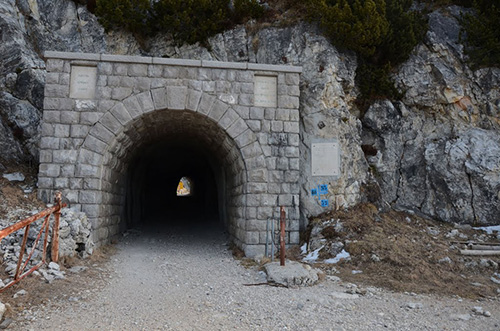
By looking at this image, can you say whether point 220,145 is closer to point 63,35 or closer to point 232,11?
point 232,11

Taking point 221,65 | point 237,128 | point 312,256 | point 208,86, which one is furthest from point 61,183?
point 312,256

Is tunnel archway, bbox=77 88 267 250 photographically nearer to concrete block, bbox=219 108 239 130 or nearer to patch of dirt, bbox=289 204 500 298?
concrete block, bbox=219 108 239 130

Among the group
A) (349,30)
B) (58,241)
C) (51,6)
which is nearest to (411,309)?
(58,241)

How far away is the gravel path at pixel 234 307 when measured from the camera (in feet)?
12.9

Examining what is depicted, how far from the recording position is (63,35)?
11.5 m

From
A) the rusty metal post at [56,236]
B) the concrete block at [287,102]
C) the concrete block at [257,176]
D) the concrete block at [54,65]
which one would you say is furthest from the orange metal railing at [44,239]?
the concrete block at [287,102]

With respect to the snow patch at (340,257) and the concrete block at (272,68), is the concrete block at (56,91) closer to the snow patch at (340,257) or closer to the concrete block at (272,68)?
the concrete block at (272,68)

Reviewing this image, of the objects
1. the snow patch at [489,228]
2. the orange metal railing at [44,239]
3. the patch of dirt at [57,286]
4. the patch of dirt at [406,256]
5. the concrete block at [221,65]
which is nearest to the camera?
the patch of dirt at [57,286]

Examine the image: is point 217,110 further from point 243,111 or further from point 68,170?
point 68,170

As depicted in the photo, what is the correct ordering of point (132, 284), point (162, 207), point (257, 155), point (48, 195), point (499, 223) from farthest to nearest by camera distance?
point (162, 207), point (499, 223), point (257, 155), point (48, 195), point (132, 284)

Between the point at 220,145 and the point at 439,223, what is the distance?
19.1ft

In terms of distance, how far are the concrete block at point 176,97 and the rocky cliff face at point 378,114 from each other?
3046mm

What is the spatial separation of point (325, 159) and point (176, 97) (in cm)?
373

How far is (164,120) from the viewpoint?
28.7 feet
